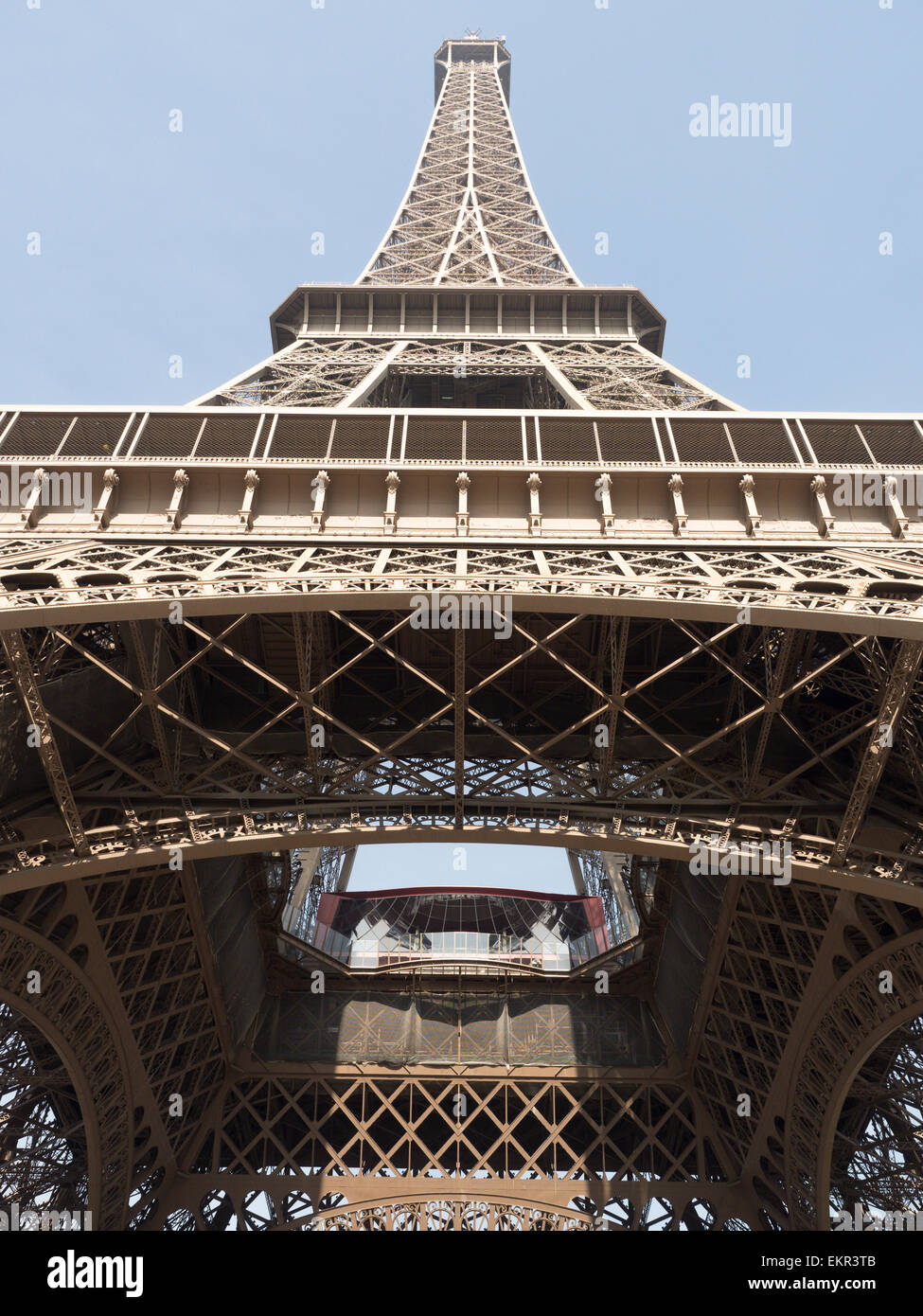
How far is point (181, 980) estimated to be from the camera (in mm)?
24547

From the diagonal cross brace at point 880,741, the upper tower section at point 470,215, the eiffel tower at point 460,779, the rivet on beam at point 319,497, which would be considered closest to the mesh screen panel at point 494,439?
the eiffel tower at point 460,779

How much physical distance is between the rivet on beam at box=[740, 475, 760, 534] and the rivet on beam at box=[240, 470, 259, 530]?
8.49m

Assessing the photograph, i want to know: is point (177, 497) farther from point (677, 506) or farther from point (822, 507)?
point (822, 507)

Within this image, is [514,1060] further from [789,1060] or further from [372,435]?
[372,435]

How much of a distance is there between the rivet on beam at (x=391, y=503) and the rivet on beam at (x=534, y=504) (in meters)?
2.33

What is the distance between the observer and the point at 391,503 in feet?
57.5

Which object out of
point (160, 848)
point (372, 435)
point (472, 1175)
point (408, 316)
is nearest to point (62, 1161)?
point (472, 1175)

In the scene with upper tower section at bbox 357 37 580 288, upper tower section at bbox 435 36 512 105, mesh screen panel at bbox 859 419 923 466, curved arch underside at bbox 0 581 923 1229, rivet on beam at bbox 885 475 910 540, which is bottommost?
curved arch underside at bbox 0 581 923 1229

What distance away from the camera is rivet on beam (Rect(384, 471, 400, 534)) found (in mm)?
17203

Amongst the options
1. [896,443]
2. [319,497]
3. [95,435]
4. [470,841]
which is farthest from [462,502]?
[896,443]

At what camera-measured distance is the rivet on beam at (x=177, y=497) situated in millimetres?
17422

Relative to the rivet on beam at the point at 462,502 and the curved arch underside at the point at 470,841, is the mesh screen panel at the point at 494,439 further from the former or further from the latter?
the curved arch underside at the point at 470,841

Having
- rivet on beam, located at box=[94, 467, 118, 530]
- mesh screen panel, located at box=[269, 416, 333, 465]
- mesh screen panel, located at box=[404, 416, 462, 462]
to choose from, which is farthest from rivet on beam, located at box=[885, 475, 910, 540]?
rivet on beam, located at box=[94, 467, 118, 530]

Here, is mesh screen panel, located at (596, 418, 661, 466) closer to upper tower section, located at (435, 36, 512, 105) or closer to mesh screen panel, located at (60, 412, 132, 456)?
mesh screen panel, located at (60, 412, 132, 456)
